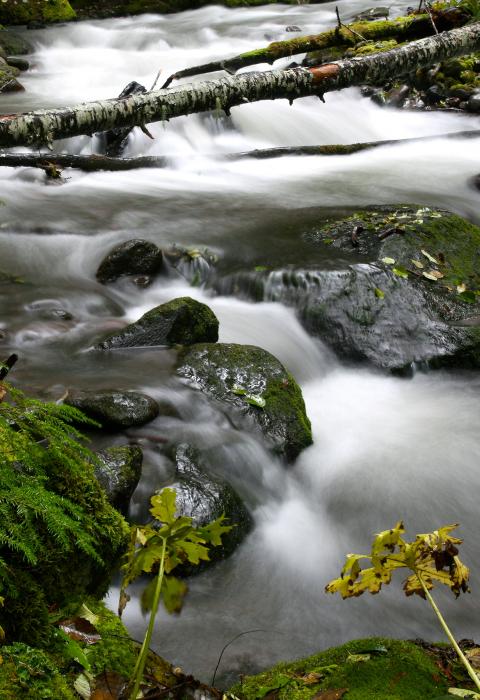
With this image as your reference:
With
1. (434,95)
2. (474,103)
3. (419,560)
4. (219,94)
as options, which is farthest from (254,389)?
(434,95)

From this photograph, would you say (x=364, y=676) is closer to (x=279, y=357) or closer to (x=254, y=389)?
(x=254, y=389)

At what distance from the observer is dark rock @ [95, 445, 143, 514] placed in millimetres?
3311

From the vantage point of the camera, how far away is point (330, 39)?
8406 mm

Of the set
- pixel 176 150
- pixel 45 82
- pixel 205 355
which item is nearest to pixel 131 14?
pixel 45 82

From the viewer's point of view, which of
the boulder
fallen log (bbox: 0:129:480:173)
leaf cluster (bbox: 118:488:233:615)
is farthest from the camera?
Answer: fallen log (bbox: 0:129:480:173)

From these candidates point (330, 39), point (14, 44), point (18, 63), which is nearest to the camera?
point (330, 39)

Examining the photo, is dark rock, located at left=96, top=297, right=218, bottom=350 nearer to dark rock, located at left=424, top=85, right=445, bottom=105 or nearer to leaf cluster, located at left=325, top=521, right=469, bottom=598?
leaf cluster, located at left=325, top=521, right=469, bottom=598

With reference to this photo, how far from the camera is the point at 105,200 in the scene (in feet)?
27.2

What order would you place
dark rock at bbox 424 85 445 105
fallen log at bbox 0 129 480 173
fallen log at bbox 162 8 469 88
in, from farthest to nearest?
dark rock at bbox 424 85 445 105
fallen log at bbox 0 129 480 173
fallen log at bbox 162 8 469 88

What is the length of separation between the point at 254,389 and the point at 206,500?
47.7 inches

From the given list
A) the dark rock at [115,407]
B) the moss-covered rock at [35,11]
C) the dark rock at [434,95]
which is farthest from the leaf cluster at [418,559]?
the moss-covered rock at [35,11]

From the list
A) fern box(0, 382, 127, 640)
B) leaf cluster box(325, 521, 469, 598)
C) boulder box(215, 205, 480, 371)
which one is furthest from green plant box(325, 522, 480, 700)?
boulder box(215, 205, 480, 371)

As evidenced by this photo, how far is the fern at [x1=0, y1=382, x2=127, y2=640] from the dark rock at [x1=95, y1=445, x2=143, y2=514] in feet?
2.89

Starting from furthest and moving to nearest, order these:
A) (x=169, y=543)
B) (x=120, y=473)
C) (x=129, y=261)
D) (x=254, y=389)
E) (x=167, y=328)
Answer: (x=129, y=261), (x=167, y=328), (x=254, y=389), (x=120, y=473), (x=169, y=543)
